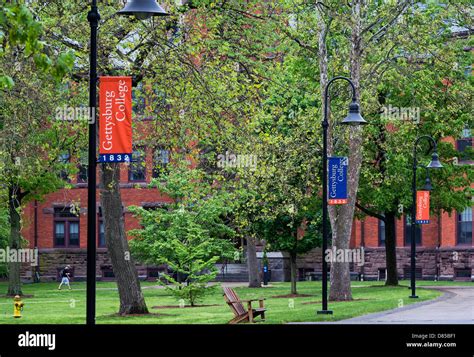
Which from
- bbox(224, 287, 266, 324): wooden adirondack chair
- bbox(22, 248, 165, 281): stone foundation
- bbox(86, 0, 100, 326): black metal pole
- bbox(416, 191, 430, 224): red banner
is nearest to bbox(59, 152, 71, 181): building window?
bbox(224, 287, 266, 324): wooden adirondack chair

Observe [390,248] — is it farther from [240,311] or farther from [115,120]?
[115,120]

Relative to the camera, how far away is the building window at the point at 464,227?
68.8m

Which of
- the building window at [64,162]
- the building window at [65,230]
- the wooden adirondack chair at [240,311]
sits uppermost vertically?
the building window at [64,162]

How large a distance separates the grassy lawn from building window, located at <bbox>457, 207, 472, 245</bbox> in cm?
1435

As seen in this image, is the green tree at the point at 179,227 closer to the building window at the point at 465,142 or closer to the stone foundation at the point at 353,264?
the building window at the point at 465,142

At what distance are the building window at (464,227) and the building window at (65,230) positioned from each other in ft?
82.6

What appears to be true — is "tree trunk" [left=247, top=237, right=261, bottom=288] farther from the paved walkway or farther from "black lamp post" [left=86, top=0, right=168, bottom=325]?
"black lamp post" [left=86, top=0, right=168, bottom=325]

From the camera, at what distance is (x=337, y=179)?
121 feet

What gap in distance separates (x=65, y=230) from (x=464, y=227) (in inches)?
1038

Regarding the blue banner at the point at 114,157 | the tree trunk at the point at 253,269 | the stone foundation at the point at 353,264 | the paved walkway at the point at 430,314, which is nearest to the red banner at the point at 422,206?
the paved walkway at the point at 430,314

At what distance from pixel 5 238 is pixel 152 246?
1004 centimetres

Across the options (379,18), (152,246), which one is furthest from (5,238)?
(379,18)
